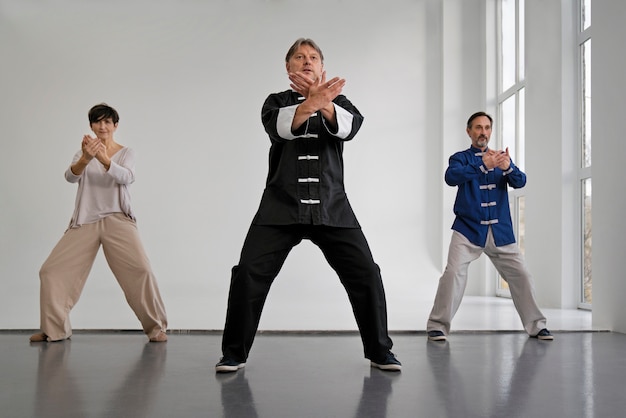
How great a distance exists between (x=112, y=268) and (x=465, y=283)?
2.02m

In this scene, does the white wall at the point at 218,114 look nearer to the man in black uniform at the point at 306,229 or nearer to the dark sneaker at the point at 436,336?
the dark sneaker at the point at 436,336

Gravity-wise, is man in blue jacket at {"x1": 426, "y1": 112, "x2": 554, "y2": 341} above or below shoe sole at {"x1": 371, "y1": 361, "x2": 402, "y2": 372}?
above

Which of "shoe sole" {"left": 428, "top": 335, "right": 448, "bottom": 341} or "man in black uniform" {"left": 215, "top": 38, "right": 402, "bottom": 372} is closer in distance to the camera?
"man in black uniform" {"left": 215, "top": 38, "right": 402, "bottom": 372}

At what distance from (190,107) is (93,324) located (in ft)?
16.1

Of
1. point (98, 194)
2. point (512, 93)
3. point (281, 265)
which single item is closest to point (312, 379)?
point (281, 265)

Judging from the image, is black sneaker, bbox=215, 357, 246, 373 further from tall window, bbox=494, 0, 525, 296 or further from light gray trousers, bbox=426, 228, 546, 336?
tall window, bbox=494, 0, 525, 296

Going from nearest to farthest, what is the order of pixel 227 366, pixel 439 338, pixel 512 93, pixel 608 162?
pixel 227 366 → pixel 439 338 → pixel 608 162 → pixel 512 93

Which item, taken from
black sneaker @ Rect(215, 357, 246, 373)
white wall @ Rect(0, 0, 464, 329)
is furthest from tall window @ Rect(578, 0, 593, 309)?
black sneaker @ Rect(215, 357, 246, 373)

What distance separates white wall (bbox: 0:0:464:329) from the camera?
31.4 feet

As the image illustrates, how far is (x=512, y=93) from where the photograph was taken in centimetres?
867

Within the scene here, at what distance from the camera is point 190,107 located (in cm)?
975

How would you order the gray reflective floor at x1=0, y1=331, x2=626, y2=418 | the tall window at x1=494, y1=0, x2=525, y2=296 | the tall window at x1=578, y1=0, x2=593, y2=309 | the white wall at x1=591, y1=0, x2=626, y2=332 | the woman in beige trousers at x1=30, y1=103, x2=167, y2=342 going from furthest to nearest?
the tall window at x1=494, y1=0, x2=525, y2=296 → the tall window at x1=578, y1=0, x2=593, y2=309 → the white wall at x1=591, y1=0, x2=626, y2=332 → the woman in beige trousers at x1=30, y1=103, x2=167, y2=342 → the gray reflective floor at x1=0, y1=331, x2=626, y2=418

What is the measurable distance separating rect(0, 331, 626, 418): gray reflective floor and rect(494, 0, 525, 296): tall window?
175 inches

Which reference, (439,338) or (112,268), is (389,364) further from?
(112,268)
